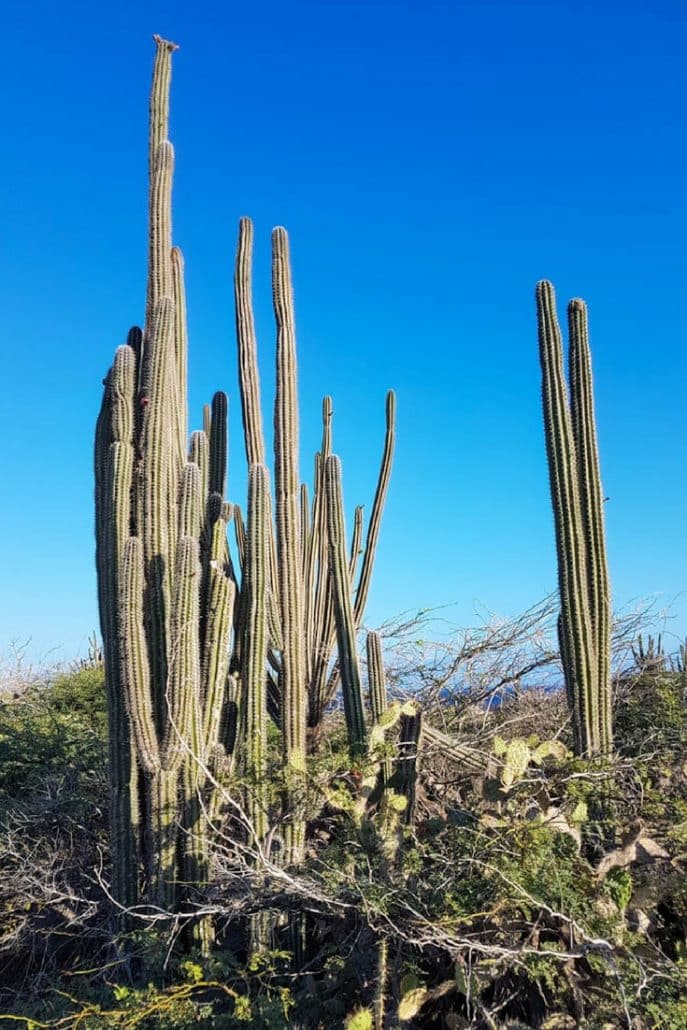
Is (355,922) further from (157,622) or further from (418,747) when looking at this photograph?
(157,622)

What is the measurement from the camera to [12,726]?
9062 millimetres

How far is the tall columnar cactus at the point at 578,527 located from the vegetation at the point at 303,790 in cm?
1

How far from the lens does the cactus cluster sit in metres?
4.66

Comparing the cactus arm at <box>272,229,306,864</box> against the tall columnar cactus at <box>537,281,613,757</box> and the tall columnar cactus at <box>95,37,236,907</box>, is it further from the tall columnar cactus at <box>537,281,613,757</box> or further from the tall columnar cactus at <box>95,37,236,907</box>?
the tall columnar cactus at <box>537,281,613,757</box>

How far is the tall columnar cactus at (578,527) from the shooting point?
188 inches

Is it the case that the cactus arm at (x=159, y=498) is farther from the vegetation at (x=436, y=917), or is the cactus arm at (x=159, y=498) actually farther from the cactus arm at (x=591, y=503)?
the cactus arm at (x=591, y=503)

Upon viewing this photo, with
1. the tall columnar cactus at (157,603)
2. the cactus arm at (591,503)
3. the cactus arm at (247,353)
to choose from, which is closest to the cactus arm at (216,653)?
the tall columnar cactus at (157,603)

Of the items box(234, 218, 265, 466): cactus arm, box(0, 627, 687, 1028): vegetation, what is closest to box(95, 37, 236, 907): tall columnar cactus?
box(0, 627, 687, 1028): vegetation

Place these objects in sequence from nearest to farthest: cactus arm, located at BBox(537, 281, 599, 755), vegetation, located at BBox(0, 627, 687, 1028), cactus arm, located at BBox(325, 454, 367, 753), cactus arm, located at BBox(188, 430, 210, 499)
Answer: vegetation, located at BBox(0, 627, 687, 1028)
cactus arm, located at BBox(537, 281, 599, 755)
cactus arm, located at BBox(325, 454, 367, 753)
cactus arm, located at BBox(188, 430, 210, 499)

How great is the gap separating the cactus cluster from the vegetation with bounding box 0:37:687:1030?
0.06ft

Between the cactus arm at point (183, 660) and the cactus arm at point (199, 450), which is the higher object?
the cactus arm at point (199, 450)

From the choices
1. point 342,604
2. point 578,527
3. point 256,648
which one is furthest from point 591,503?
point 256,648

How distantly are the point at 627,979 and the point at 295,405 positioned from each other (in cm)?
396

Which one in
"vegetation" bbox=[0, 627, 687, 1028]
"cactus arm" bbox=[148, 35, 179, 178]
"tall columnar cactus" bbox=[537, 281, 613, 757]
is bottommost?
"vegetation" bbox=[0, 627, 687, 1028]
